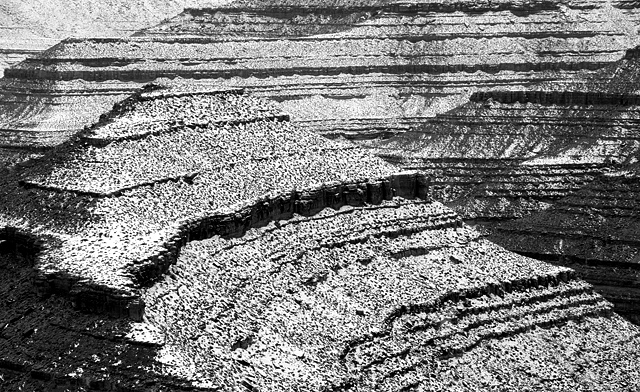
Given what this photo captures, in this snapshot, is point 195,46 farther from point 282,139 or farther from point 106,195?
point 106,195

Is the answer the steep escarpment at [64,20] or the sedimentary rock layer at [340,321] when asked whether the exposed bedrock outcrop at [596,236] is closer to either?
the sedimentary rock layer at [340,321]

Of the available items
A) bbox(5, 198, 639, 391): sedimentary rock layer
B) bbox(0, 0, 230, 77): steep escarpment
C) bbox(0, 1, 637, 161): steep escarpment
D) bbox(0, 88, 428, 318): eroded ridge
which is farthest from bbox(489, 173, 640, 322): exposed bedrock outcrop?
bbox(0, 0, 230, 77): steep escarpment

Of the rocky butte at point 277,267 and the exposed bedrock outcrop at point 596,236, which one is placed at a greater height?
the rocky butte at point 277,267

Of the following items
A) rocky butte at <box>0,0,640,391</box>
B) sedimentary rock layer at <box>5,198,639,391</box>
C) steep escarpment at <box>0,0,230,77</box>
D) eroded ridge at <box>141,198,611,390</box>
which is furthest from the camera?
steep escarpment at <box>0,0,230,77</box>

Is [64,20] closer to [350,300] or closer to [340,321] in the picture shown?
[350,300]

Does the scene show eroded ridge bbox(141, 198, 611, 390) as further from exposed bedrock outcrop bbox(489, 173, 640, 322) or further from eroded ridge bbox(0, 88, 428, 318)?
exposed bedrock outcrop bbox(489, 173, 640, 322)

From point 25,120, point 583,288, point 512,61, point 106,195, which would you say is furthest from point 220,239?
point 512,61

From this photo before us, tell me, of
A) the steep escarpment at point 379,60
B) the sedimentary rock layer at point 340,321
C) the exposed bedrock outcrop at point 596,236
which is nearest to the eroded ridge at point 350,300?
the sedimentary rock layer at point 340,321
